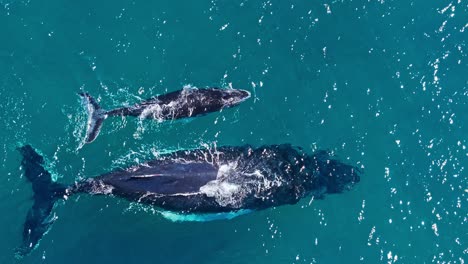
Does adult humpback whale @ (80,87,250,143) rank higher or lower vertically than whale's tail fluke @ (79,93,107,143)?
higher

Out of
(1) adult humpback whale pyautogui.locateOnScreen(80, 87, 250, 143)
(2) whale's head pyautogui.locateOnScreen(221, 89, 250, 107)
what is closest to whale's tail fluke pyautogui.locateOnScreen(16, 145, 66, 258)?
(1) adult humpback whale pyautogui.locateOnScreen(80, 87, 250, 143)

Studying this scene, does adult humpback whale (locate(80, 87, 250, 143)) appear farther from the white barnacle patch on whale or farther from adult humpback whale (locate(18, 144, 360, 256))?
the white barnacle patch on whale

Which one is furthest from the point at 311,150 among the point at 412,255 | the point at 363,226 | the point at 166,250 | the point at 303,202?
the point at 166,250

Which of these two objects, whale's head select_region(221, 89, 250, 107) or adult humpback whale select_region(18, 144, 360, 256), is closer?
adult humpback whale select_region(18, 144, 360, 256)

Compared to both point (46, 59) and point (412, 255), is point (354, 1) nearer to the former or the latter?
point (412, 255)

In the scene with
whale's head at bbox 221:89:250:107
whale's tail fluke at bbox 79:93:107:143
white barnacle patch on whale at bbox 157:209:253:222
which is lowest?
white barnacle patch on whale at bbox 157:209:253:222

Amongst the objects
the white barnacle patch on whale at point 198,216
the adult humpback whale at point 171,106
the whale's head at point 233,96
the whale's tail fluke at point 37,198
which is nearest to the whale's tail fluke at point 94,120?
the adult humpback whale at point 171,106

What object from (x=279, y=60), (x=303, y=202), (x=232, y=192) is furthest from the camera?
(x=279, y=60)
